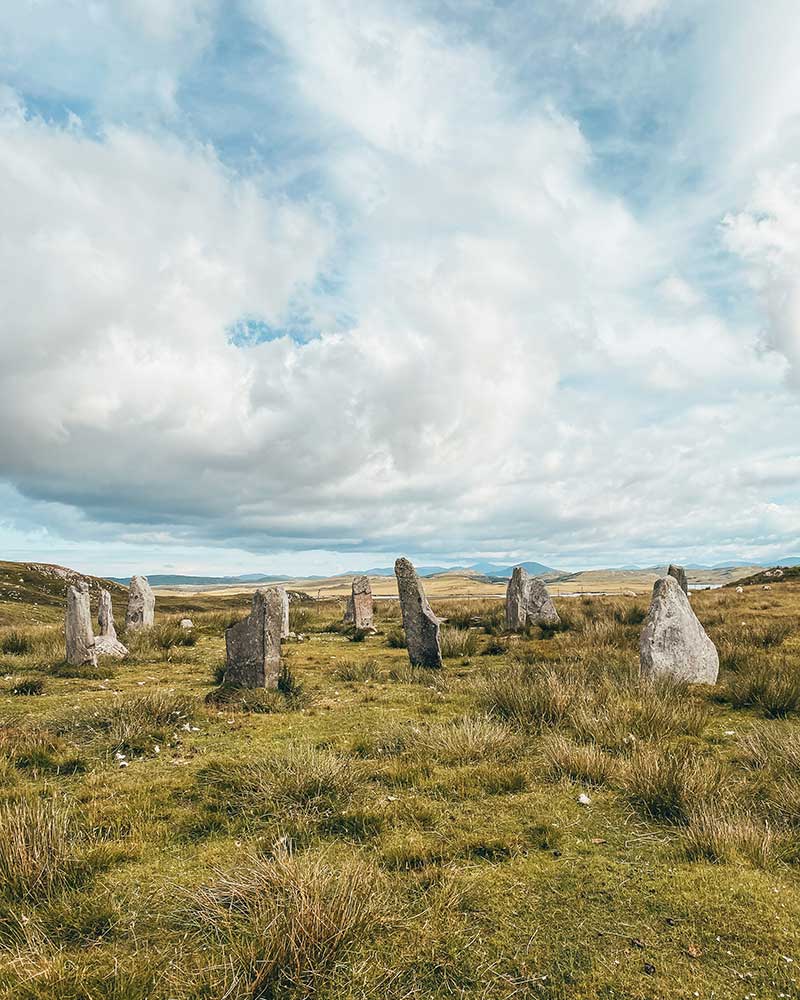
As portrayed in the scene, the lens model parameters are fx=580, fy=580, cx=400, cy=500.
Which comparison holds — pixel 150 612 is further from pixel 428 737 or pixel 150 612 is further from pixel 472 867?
pixel 472 867

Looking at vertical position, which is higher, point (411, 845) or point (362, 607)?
point (362, 607)

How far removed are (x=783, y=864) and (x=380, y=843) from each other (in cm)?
313

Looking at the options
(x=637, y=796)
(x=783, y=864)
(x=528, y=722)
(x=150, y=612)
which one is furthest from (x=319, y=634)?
(x=783, y=864)

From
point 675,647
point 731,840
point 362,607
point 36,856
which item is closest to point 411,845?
point 731,840

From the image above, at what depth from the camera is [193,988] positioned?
3.18 metres

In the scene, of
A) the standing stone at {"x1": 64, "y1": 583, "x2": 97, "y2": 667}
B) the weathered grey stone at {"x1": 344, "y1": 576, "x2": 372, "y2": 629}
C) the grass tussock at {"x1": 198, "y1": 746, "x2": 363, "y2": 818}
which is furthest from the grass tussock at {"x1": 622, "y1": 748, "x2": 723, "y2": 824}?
the weathered grey stone at {"x1": 344, "y1": 576, "x2": 372, "y2": 629}

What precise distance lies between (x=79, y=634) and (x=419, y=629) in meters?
8.31

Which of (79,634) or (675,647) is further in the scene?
(79,634)

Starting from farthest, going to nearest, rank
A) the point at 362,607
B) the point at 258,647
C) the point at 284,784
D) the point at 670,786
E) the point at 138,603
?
the point at 138,603 → the point at 362,607 → the point at 258,647 → the point at 284,784 → the point at 670,786

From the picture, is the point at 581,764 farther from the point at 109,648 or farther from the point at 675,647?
the point at 109,648

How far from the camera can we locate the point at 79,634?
46.5 ft

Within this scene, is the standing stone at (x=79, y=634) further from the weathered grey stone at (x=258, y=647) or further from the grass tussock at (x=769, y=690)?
the grass tussock at (x=769, y=690)

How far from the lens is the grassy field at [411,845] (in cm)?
339

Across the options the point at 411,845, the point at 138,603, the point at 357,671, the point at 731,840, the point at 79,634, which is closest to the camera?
the point at 731,840
